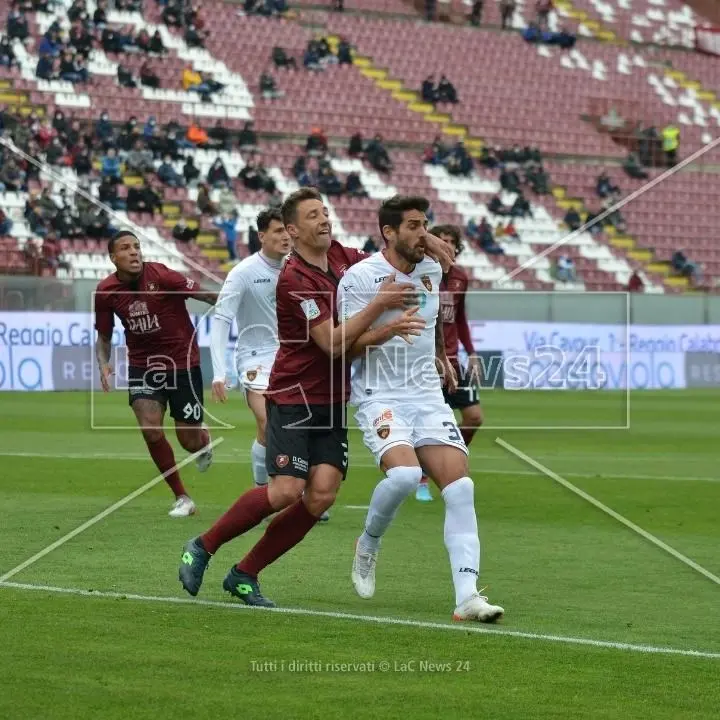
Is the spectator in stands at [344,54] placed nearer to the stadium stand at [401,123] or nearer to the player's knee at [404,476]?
the stadium stand at [401,123]

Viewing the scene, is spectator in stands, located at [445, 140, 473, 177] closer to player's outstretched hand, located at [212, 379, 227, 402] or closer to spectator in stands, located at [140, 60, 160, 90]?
spectator in stands, located at [140, 60, 160, 90]

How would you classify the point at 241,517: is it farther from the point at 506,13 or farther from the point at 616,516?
the point at 506,13

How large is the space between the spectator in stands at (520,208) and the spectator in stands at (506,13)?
993cm

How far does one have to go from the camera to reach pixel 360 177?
43000mm

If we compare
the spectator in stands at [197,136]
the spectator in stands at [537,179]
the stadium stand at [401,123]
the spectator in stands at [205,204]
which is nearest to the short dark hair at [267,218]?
the stadium stand at [401,123]

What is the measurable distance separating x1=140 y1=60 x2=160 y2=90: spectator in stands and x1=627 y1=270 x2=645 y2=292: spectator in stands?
1376 cm

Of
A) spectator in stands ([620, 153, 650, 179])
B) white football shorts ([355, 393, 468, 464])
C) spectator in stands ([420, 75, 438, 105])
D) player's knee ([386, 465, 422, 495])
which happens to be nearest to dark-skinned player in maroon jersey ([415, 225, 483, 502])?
white football shorts ([355, 393, 468, 464])

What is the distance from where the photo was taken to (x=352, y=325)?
812 centimetres

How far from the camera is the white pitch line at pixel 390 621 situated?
288 inches

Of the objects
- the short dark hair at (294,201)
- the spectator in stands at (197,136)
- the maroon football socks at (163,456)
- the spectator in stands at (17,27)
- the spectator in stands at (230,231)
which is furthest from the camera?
the spectator in stands at (197,136)

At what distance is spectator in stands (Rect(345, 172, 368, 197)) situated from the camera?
4206cm

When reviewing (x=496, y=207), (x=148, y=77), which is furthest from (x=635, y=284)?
(x=148, y=77)

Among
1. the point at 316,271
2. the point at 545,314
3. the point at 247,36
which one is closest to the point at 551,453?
the point at 316,271

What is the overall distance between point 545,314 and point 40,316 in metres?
12.4
